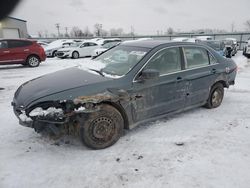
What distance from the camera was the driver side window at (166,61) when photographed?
148 inches

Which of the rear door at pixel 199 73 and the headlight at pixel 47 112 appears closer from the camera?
the headlight at pixel 47 112

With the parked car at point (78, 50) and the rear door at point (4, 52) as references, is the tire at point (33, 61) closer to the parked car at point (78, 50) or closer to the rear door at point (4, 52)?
the rear door at point (4, 52)

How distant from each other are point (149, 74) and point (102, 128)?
1.08m

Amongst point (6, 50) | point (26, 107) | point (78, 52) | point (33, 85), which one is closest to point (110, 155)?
point (26, 107)

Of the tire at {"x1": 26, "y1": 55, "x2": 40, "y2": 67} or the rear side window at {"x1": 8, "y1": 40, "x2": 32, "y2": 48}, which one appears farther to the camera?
the tire at {"x1": 26, "y1": 55, "x2": 40, "y2": 67}

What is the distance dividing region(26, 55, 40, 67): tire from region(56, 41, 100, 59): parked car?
453cm

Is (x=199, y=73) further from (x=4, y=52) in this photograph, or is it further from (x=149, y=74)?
(x=4, y=52)

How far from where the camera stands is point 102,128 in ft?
10.7

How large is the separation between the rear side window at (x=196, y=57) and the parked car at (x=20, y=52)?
30.3 ft

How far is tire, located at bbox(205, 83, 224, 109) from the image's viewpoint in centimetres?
486

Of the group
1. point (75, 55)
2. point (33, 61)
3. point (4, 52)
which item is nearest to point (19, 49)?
point (4, 52)

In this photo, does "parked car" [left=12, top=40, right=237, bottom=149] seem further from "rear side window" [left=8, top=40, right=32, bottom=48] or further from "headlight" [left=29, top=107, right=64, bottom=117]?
"rear side window" [left=8, top=40, right=32, bottom=48]

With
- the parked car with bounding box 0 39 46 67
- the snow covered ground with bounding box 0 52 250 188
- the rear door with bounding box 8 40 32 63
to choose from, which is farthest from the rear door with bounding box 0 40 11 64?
the snow covered ground with bounding box 0 52 250 188

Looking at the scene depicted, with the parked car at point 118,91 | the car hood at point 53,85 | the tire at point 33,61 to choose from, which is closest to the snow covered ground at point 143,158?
the parked car at point 118,91
